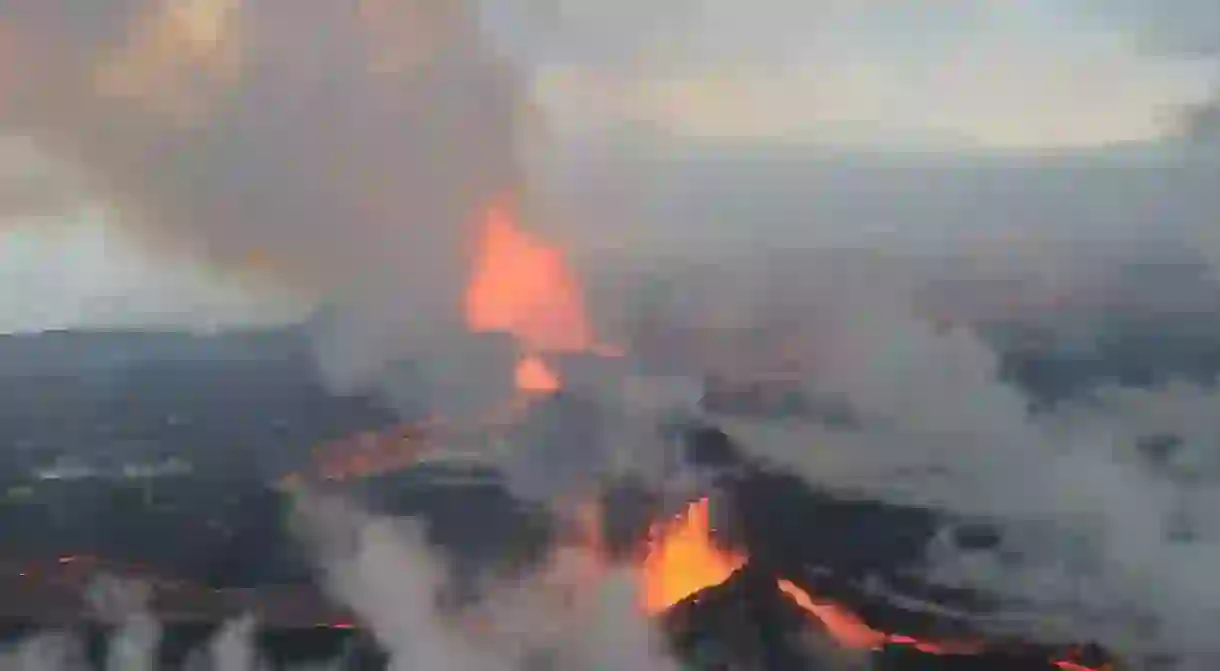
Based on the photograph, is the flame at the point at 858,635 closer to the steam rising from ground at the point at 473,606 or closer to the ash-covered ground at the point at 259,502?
the ash-covered ground at the point at 259,502

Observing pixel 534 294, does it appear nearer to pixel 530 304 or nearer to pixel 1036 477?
pixel 530 304

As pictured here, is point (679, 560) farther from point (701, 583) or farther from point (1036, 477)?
point (1036, 477)

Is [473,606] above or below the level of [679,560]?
below

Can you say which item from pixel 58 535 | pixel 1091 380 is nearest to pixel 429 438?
pixel 58 535

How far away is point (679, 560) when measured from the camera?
7.32 metres

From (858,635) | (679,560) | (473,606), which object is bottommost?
(473,606)

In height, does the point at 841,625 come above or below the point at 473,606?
above

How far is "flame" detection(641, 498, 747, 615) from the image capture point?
734 centimetres

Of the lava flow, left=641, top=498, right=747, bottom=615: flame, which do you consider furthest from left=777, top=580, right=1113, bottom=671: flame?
left=641, top=498, right=747, bottom=615: flame

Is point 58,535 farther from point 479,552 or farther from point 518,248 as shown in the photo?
point 518,248

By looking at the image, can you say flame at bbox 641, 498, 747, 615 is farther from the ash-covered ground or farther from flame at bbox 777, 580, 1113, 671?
flame at bbox 777, 580, 1113, 671

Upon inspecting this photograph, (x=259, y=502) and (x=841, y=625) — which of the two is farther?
(x=841, y=625)

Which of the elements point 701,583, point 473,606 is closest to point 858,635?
point 701,583

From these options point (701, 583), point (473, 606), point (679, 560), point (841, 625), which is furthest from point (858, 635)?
point (473, 606)
